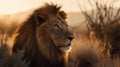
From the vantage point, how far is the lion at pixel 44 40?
11659mm

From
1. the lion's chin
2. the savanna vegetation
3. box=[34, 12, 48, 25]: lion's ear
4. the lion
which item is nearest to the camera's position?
the savanna vegetation

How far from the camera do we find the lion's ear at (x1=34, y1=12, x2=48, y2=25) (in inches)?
466

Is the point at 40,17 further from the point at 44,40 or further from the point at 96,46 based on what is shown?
the point at 96,46

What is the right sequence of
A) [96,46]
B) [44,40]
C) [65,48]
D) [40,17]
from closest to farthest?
[65,48], [44,40], [40,17], [96,46]

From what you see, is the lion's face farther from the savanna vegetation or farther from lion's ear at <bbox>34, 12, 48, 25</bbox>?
the savanna vegetation

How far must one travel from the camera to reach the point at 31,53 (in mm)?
→ 11742

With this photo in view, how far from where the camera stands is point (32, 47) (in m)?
11.8

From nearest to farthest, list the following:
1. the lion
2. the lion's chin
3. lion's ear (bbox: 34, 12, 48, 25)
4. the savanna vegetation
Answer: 1. the savanna vegetation
2. the lion's chin
3. the lion
4. lion's ear (bbox: 34, 12, 48, 25)

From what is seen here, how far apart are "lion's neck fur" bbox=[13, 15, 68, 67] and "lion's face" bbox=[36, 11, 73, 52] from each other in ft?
0.45

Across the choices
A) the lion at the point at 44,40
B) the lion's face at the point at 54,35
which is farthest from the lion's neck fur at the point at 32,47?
the lion's face at the point at 54,35

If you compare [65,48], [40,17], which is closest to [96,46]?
[40,17]

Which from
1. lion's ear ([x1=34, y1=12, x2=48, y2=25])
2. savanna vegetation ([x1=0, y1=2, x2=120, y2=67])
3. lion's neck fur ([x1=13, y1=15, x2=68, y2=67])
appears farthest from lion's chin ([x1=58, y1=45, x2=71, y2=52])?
savanna vegetation ([x1=0, y1=2, x2=120, y2=67])

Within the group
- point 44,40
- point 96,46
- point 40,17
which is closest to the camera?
point 44,40

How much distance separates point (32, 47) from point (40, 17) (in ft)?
2.14
